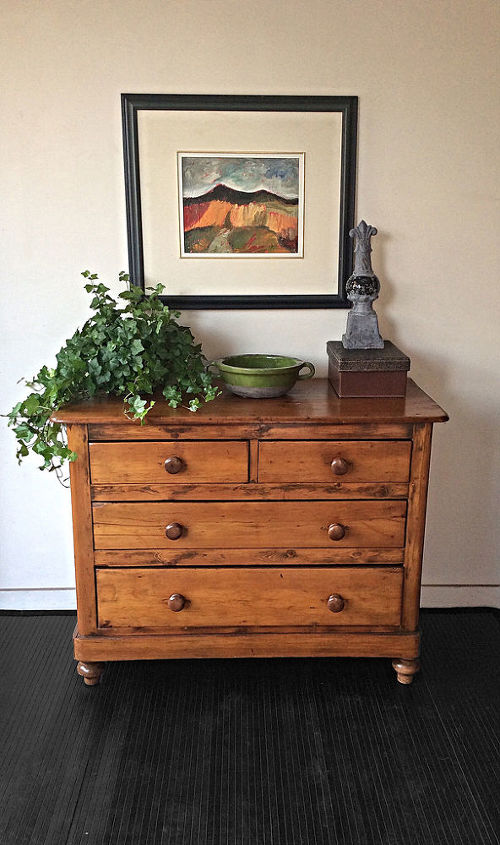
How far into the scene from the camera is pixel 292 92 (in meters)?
2.35

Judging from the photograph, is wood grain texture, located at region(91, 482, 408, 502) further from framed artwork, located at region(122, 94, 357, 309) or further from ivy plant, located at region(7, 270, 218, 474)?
framed artwork, located at region(122, 94, 357, 309)

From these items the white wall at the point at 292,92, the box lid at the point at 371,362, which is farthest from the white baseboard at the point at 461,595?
the box lid at the point at 371,362

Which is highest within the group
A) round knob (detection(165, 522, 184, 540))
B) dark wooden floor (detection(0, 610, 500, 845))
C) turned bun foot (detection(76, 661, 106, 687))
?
round knob (detection(165, 522, 184, 540))

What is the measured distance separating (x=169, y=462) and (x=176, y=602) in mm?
430

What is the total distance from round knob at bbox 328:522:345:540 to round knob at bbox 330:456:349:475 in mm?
166

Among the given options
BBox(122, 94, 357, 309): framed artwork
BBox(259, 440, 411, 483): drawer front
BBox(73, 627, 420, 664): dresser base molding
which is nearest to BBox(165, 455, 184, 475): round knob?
BBox(259, 440, 411, 483): drawer front

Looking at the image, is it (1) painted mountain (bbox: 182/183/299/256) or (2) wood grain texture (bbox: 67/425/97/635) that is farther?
(1) painted mountain (bbox: 182/183/299/256)

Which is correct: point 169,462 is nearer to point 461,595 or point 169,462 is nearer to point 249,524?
point 249,524

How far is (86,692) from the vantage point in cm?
230

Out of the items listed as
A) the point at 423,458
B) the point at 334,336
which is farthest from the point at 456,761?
the point at 334,336

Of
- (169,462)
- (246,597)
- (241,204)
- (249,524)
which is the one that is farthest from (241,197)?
(246,597)

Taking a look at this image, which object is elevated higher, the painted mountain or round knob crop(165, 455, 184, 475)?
the painted mountain

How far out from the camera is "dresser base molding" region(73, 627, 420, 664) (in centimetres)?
224

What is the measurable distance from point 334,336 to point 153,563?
979 millimetres
